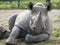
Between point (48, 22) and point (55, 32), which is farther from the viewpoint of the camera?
point (55, 32)

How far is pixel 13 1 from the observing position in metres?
14.0

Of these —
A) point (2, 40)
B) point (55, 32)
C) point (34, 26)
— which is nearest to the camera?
point (34, 26)

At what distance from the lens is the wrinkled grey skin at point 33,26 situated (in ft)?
17.4

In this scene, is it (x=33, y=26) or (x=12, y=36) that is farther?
(x=12, y=36)

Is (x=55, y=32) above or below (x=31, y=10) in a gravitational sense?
below

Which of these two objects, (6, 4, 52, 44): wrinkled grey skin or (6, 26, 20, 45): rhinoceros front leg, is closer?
(6, 4, 52, 44): wrinkled grey skin

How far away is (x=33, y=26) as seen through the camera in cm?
528

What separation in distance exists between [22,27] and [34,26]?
2.18ft

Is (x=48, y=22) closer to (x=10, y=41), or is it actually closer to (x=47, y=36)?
(x=47, y=36)

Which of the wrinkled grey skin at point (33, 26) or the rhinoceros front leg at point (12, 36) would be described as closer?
the wrinkled grey skin at point (33, 26)

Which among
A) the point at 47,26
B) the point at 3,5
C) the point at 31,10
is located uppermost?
the point at 31,10

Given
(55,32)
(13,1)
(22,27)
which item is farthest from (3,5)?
(22,27)

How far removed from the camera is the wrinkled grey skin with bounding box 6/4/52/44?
5310mm

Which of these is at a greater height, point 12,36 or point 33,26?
point 33,26
